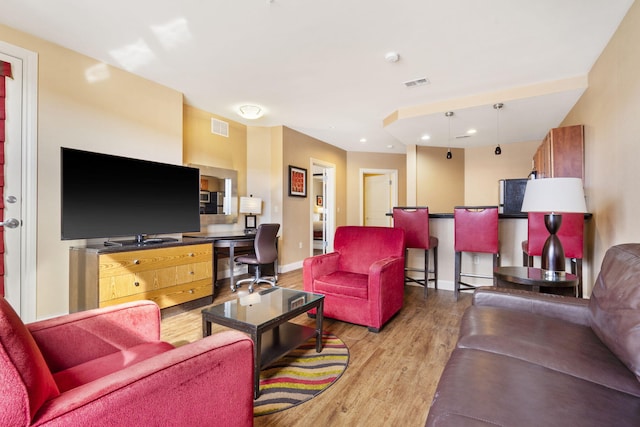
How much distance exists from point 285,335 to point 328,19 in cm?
237

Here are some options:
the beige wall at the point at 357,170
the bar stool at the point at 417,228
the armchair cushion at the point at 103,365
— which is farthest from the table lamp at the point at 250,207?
the armchair cushion at the point at 103,365

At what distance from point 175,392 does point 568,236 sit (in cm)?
331

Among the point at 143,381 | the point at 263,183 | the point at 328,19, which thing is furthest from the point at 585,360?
the point at 263,183

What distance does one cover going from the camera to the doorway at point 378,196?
7.34 m

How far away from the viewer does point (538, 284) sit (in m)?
2.07

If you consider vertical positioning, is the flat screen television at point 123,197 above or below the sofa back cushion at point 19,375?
above

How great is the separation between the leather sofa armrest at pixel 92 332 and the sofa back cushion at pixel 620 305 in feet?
6.38

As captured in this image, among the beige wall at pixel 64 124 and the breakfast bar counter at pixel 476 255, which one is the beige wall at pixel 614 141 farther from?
the beige wall at pixel 64 124

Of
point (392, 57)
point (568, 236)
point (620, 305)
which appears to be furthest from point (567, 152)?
point (620, 305)

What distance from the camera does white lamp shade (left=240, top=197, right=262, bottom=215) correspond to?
4.71m

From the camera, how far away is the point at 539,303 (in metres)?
1.67

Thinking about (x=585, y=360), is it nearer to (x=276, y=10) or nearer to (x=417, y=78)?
(x=276, y=10)

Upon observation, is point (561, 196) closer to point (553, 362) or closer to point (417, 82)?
point (553, 362)

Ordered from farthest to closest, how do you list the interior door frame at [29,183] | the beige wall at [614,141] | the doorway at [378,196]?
1. the doorway at [378,196]
2. the interior door frame at [29,183]
3. the beige wall at [614,141]
